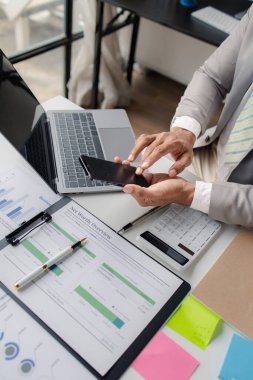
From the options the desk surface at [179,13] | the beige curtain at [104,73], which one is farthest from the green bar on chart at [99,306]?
the beige curtain at [104,73]

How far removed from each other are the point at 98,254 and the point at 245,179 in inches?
19.3

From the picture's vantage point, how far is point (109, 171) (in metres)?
0.76

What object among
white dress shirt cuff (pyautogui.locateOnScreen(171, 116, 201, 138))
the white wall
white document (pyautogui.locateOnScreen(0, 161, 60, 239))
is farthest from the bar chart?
the white wall

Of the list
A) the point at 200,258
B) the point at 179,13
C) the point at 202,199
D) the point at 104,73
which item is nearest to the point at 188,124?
the point at 202,199

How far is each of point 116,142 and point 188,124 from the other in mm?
221

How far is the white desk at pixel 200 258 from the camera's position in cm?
61

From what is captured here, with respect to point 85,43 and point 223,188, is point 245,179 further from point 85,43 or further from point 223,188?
point 85,43

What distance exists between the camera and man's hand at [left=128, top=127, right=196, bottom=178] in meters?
0.89

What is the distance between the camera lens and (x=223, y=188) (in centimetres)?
83

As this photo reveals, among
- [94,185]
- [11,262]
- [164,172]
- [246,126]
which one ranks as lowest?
[11,262]

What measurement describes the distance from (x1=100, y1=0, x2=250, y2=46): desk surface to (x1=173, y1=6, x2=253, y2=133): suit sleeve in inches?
21.4

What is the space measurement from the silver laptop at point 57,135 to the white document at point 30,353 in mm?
315

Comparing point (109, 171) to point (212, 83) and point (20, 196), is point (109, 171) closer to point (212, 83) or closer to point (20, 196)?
point (20, 196)

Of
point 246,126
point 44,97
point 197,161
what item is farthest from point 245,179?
point 44,97
